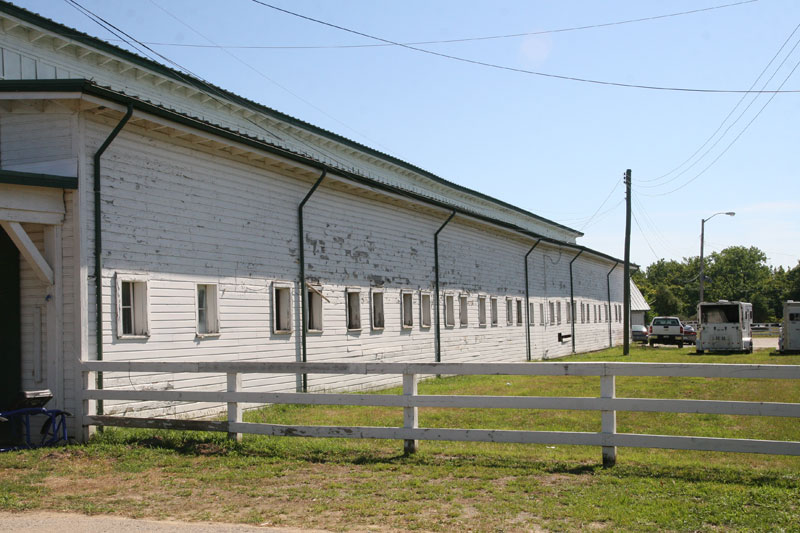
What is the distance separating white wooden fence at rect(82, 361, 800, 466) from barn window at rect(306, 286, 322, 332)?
762cm

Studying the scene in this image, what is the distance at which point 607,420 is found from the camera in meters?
8.66

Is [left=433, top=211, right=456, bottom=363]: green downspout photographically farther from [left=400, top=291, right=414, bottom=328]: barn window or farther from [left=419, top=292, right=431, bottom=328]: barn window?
[left=400, top=291, right=414, bottom=328]: barn window

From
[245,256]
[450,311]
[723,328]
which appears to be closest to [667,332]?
[723,328]

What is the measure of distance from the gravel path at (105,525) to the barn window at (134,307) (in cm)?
582


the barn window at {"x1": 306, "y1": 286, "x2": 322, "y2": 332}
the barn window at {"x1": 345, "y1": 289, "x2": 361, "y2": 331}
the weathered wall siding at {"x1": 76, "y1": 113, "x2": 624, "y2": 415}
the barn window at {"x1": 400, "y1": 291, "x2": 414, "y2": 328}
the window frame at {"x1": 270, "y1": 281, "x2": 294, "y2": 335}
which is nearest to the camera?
the weathered wall siding at {"x1": 76, "y1": 113, "x2": 624, "y2": 415}

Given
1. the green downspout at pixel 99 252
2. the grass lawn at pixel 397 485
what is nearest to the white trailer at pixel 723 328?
the grass lawn at pixel 397 485

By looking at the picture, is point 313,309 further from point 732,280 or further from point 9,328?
point 732,280

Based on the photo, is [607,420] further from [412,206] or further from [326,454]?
[412,206]

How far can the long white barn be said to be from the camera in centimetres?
1161

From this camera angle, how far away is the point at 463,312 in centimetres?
2745

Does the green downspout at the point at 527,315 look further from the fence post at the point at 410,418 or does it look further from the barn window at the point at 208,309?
the fence post at the point at 410,418

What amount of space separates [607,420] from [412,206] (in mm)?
15314

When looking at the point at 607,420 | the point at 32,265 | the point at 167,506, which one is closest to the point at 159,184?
the point at 32,265

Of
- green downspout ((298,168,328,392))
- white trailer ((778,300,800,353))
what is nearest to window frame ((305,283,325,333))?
green downspout ((298,168,328,392))
